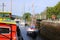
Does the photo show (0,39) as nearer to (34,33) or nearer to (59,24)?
(34,33)

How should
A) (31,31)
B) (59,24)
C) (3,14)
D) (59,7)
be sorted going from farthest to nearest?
1. (59,7)
2. (59,24)
3. (31,31)
4. (3,14)

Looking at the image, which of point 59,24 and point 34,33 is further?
point 59,24

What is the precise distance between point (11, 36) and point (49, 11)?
3400 inches

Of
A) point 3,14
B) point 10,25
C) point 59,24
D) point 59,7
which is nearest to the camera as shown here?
point 10,25

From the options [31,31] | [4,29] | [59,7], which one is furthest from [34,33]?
[59,7]

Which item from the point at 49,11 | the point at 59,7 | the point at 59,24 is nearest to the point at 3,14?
the point at 59,24

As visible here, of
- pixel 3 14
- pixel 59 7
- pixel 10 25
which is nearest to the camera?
pixel 10 25

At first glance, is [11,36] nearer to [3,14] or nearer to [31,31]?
[3,14]

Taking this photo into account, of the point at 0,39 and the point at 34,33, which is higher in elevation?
the point at 0,39

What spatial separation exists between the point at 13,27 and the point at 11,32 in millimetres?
187

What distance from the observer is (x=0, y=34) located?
9141 mm

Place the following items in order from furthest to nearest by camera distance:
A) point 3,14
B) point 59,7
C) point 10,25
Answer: point 59,7 → point 3,14 → point 10,25

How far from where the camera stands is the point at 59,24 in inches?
2168

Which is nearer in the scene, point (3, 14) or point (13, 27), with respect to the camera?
point (13, 27)
